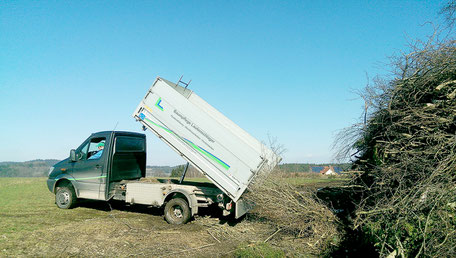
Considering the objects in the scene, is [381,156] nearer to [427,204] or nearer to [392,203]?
[392,203]

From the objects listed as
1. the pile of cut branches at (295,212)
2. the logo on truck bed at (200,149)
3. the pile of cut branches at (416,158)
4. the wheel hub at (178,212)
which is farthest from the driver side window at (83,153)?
the pile of cut branches at (416,158)

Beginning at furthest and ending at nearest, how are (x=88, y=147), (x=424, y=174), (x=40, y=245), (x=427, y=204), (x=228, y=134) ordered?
(x=88, y=147) < (x=228, y=134) < (x=40, y=245) < (x=424, y=174) < (x=427, y=204)

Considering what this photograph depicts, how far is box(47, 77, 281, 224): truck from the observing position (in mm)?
7027

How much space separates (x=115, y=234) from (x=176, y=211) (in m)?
1.66

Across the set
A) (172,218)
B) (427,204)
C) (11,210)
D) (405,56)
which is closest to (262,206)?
(172,218)

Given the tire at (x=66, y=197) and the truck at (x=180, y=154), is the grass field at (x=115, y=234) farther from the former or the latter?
the truck at (x=180, y=154)

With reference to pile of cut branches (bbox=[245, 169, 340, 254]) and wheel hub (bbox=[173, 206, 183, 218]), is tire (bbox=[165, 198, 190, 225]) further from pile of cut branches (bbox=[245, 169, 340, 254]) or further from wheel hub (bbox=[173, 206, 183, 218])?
pile of cut branches (bbox=[245, 169, 340, 254])

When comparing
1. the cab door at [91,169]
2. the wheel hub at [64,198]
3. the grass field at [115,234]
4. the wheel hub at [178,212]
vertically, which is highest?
the cab door at [91,169]

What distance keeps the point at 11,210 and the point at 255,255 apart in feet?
29.8

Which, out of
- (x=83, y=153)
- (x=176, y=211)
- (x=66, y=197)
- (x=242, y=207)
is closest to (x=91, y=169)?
(x=83, y=153)

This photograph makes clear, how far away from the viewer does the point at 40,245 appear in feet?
19.4

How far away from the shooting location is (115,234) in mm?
6895

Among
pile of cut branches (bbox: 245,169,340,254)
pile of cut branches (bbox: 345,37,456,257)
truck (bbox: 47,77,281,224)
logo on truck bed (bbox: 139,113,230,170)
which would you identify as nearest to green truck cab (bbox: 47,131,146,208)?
truck (bbox: 47,77,281,224)

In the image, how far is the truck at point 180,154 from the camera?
277 inches
